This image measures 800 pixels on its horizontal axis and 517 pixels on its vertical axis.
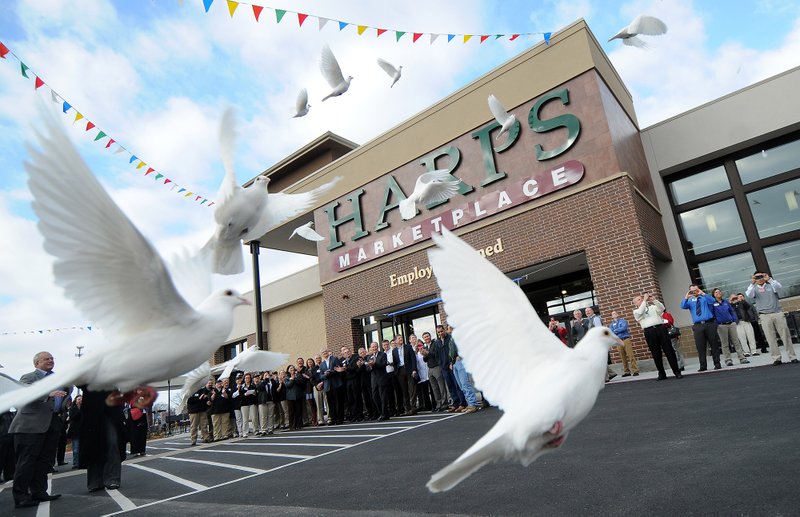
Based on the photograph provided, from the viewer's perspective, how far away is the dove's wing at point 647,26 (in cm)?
820

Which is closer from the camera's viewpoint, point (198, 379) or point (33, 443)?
point (198, 379)

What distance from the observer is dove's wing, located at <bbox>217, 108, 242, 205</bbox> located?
2.67m

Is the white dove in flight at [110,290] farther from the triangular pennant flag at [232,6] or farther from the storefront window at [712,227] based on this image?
the storefront window at [712,227]

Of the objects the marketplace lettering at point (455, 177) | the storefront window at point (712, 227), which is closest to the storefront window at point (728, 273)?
the storefront window at point (712, 227)

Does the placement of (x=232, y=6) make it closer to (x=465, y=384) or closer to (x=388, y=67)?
(x=388, y=67)

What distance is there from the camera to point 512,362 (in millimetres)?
2273

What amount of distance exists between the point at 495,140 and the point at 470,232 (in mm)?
2844

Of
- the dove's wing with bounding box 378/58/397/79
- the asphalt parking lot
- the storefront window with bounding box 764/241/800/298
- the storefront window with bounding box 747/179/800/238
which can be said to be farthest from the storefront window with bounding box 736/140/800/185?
the dove's wing with bounding box 378/58/397/79

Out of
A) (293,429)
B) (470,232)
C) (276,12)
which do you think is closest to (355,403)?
(293,429)

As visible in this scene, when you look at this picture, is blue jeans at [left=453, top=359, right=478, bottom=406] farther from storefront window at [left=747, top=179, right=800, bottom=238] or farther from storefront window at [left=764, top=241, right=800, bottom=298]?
storefront window at [left=747, top=179, right=800, bottom=238]

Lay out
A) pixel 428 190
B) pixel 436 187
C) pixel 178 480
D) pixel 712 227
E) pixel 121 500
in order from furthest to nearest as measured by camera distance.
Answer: pixel 712 227, pixel 436 187, pixel 428 190, pixel 178 480, pixel 121 500

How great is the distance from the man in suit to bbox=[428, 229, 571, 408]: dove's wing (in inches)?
240

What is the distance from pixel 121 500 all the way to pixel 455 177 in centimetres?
1065

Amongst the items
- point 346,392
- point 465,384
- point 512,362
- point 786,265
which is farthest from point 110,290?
point 786,265
